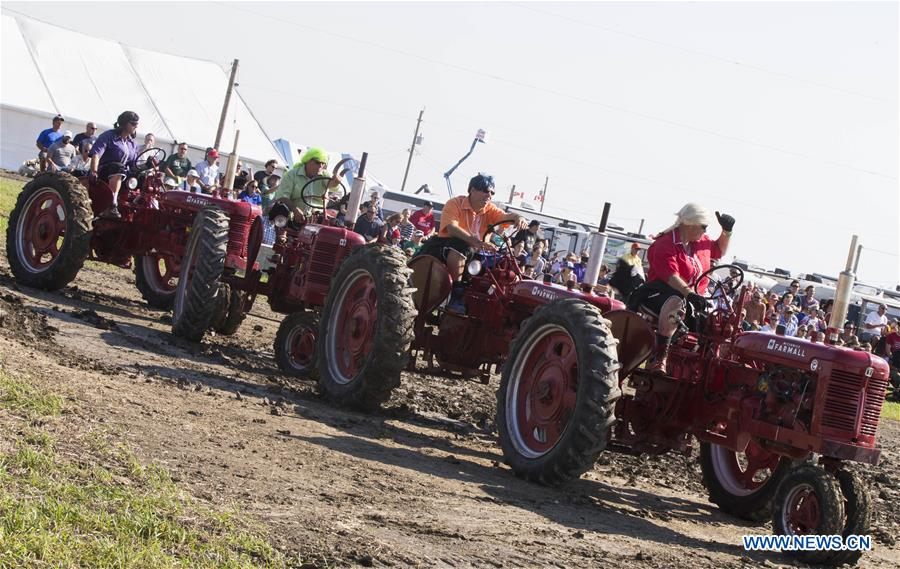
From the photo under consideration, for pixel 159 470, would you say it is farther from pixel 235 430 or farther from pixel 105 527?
pixel 235 430

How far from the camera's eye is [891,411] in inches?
854

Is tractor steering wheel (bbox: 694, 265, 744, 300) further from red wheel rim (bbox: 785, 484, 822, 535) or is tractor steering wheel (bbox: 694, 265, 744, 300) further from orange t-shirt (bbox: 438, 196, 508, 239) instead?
orange t-shirt (bbox: 438, 196, 508, 239)

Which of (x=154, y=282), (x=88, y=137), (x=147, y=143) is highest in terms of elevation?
(x=88, y=137)

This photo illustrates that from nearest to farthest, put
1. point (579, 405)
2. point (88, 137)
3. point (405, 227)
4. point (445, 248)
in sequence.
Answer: point (579, 405), point (445, 248), point (88, 137), point (405, 227)

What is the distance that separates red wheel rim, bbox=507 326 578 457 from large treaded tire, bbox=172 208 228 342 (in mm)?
3777

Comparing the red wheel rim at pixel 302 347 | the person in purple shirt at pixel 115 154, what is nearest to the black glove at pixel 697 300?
the red wheel rim at pixel 302 347

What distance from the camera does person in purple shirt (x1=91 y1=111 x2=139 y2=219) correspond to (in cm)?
1379

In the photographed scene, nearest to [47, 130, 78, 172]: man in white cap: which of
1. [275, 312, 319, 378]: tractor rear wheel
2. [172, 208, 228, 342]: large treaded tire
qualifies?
[172, 208, 228, 342]: large treaded tire

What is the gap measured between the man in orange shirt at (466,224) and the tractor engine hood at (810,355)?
277 centimetres

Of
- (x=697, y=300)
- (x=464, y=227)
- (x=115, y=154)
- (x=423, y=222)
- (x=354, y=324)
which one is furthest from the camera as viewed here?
(x=423, y=222)

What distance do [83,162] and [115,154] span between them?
9.15 meters

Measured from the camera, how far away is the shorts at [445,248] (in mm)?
10617

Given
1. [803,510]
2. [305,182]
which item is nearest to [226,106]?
[305,182]

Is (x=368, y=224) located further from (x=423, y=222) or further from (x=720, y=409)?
(x=720, y=409)
